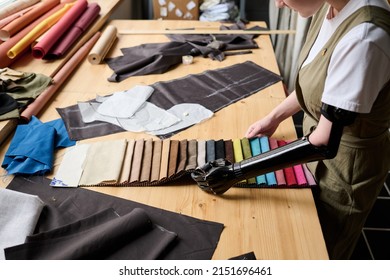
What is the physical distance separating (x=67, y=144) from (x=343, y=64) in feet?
2.77

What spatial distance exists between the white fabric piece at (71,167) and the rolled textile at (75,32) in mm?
716

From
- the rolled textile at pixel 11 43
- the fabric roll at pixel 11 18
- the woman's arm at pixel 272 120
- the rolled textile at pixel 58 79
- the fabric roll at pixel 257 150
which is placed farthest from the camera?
the fabric roll at pixel 11 18

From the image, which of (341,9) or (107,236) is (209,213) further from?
(341,9)

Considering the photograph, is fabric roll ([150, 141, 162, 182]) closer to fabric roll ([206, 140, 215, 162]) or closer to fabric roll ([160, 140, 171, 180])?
fabric roll ([160, 140, 171, 180])

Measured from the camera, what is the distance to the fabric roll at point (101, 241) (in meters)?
0.79

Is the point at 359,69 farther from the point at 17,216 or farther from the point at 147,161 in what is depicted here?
the point at 17,216

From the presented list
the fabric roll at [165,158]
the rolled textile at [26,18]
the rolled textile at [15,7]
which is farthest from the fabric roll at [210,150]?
the rolled textile at [15,7]

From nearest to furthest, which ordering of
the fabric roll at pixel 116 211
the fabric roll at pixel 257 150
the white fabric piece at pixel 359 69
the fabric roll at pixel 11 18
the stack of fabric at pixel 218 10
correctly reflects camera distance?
the white fabric piece at pixel 359 69
the fabric roll at pixel 116 211
the fabric roll at pixel 257 150
the fabric roll at pixel 11 18
the stack of fabric at pixel 218 10

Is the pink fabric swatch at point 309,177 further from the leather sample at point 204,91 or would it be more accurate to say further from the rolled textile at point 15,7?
the rolled textile at point 15,7

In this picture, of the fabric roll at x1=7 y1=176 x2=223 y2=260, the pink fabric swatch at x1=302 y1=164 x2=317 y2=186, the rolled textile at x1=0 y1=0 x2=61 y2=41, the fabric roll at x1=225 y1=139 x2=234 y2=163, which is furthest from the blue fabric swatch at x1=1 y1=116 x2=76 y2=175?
the pink fabric swatch at x1=302 y1=164 x2=317 y2=186

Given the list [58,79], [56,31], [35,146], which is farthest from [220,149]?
[56,31]

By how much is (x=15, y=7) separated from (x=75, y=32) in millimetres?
329
